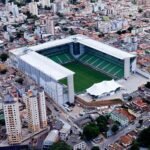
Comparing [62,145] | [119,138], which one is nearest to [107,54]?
[119,138]

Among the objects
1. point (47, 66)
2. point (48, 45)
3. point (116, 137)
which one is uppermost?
point (48, 45)

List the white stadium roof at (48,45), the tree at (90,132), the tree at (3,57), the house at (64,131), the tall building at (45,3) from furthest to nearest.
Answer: the tall building at (45,3) → the tree at (3,57) → the white stadium roof at (48,45) → the house at (64,131) → the tree at (90,132)

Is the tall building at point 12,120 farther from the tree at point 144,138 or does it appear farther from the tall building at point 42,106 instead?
the tree at point 144,138

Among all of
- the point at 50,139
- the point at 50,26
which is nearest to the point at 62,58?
the point at 50,26

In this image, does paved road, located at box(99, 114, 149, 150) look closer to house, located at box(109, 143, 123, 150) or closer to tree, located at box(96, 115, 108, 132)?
house, located at box(109, 143, 123, 150)

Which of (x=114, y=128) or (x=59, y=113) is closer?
(x=114, y=128)

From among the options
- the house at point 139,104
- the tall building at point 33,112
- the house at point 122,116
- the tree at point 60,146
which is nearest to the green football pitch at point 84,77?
the house at point 139,104

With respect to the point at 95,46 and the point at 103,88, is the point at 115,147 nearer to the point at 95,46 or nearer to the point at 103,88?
the point at 103,88

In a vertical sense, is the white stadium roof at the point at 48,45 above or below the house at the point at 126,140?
above

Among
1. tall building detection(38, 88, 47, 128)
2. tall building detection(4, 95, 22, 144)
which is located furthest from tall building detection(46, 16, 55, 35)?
tall building detection(4, 95, 22, 144)
